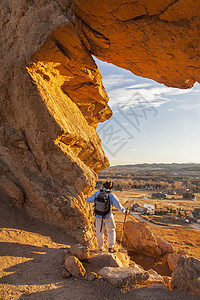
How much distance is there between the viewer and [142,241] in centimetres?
880

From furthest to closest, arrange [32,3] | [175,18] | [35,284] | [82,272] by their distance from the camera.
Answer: [32,3]
[175,18]
[82,272]
[35,284]

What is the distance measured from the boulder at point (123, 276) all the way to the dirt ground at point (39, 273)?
11 centimetres

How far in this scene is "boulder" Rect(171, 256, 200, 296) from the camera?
10.0 ft

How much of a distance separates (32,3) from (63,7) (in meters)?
0.99

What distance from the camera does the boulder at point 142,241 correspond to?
871cm

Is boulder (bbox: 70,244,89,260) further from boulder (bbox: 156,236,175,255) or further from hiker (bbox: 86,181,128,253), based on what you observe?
boulder (bbox: 156,236,175,255)

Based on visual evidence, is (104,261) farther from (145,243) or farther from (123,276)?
(145,243)

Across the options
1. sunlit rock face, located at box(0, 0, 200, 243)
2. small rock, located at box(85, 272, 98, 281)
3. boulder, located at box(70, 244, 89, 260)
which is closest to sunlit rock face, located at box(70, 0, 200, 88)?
sunlit rock face, located at box(0, 0, 200, 243)

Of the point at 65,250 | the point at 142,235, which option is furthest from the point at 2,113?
the point at 142,235

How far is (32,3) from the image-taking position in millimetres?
5641

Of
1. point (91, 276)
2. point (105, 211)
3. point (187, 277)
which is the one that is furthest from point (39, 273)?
point (187, 277)

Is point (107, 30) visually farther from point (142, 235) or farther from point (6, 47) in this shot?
point (142, 235)

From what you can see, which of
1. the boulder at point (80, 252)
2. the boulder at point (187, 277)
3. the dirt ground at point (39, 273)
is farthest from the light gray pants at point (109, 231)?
the boulder at point (187, 277)

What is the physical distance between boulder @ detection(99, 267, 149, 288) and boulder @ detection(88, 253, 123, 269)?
469mm
